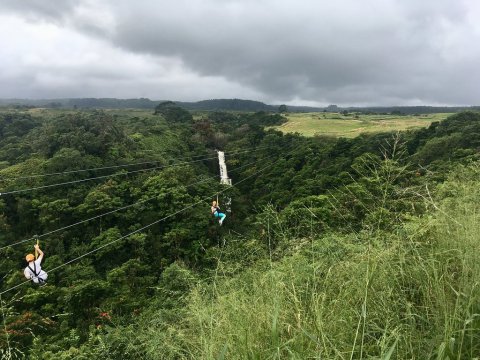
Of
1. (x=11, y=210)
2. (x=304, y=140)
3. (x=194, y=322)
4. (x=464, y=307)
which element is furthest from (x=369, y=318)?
(x=304, y=140)

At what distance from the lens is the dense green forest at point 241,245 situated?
1921 millimetres

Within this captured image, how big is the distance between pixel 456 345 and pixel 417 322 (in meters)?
0.36

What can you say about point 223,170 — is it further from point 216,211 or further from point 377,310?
point 377,310

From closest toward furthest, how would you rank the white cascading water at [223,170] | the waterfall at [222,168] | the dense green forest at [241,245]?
the dense green forest at [241,245]
the white cascading water at [223,170]
the waterfall at [222,168]

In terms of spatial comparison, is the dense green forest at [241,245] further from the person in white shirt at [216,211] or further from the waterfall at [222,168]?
the person in white shirt at [216,211]

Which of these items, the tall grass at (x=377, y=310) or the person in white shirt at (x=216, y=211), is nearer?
the tall grass at (x=377, y=310)

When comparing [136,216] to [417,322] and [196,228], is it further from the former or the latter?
[417,322]

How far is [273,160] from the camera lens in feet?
141

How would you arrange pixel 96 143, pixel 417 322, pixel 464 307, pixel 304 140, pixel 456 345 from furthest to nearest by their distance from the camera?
1. pixel 304 140
2. pixel 96 143
3. pixel 417 322
4. pixel 464 307
5. pixel 456 345

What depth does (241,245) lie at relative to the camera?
19.3 ft

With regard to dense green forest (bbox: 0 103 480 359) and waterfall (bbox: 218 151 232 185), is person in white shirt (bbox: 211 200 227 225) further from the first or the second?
waterfall (bbox: 218 151 232 185)

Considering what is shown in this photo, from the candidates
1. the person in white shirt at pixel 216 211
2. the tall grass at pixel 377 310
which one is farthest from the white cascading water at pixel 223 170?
the tall grass at pixel 377 310

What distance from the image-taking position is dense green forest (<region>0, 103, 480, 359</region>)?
192cm

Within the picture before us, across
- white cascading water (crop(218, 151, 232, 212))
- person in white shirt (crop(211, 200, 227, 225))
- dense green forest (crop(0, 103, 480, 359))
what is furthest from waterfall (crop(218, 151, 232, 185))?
person in white shirt (crop(211, 200, 227, 225))
